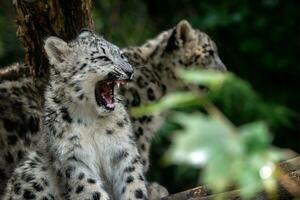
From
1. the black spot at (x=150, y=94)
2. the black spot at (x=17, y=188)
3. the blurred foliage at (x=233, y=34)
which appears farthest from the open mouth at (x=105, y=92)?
the blurred foliage at (x=233, y=34)

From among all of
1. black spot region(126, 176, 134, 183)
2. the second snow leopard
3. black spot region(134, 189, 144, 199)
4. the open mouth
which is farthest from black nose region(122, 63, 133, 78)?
black spot region(134, 189, 144, 199)

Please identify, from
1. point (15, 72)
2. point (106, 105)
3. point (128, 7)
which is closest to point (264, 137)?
point (106, 105)

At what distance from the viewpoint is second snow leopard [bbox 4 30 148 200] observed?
7816 mm

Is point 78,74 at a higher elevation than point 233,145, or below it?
higher

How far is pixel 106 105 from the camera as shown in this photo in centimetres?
787

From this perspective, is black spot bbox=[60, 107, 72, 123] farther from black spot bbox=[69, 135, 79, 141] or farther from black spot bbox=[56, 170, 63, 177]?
black spot bbox=[56, 170, 63, 177]

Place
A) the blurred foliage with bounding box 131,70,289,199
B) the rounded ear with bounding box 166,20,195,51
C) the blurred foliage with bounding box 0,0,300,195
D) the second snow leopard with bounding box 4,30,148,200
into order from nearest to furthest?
the blurred foliage with bounding box 131,70,289,199 → the second snow leopard with bounding box 4,30,148,200 → the rounded ear with bounding box 166,20,195,51 → the blurred foliage with bounding box 0,0,300,195

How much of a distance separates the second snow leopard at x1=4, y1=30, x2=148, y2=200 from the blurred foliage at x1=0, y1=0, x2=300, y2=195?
5.74m

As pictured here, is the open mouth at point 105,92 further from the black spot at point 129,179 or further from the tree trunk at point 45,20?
the tree trunk at point 45,20

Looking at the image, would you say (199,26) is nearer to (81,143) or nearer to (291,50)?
(291,50)

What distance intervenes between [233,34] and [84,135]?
Answer: 7166 mm

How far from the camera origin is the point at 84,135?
7.89 metres

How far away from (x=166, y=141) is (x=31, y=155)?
19.1ft

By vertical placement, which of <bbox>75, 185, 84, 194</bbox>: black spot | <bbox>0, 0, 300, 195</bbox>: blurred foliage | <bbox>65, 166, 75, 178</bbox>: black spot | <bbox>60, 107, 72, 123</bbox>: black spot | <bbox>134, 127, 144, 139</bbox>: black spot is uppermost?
<bbox>0, 0, 300, 195</bbox>: blurred foliage
